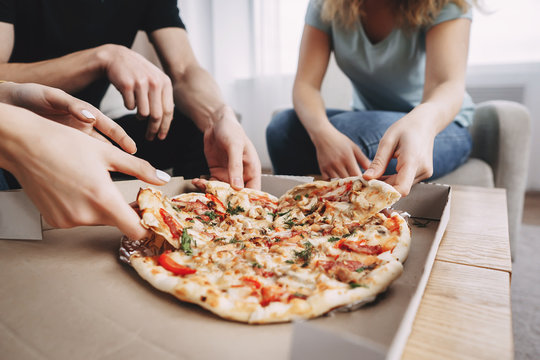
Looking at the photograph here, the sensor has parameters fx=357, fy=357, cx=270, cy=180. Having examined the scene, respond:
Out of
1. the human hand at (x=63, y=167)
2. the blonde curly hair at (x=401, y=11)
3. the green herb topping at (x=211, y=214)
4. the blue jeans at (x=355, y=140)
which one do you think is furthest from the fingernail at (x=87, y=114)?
the blonde curly hair at (x=401, y=11)

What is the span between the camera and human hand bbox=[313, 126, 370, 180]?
4.05 ft

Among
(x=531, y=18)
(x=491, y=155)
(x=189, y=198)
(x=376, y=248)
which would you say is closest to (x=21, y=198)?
(x=189, y=198)

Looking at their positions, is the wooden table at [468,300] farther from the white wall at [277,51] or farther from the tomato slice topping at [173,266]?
the white wall at [277,51]

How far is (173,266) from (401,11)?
4.45 ft

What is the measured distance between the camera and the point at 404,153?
853mm

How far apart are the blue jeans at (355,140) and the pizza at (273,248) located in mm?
503

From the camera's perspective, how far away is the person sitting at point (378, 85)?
4.12 feet

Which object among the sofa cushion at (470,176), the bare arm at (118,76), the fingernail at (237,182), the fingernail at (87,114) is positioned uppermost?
the bare arm at (118,76)

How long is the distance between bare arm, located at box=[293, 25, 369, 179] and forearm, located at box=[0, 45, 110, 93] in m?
0.79

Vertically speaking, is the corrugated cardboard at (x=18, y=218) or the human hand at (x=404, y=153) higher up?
the human hand at (x=404, y=153)

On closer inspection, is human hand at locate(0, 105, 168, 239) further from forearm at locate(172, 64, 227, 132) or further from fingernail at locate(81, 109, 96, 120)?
forearm at locate(172, 64, 227, 132)

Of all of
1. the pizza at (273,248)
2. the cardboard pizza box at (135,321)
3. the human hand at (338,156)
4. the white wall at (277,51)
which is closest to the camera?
the cardboard pizza box at (135,321)

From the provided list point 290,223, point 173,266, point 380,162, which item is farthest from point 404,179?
point 173,266

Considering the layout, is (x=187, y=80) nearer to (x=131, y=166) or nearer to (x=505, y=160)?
(x=131, y=166)
